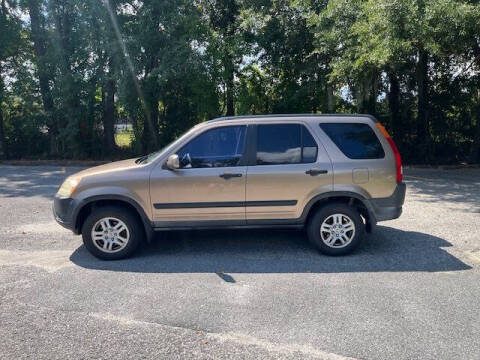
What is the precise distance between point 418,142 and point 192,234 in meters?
12.6

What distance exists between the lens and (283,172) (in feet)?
16.5

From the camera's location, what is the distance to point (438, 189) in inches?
399

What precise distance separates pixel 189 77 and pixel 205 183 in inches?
468

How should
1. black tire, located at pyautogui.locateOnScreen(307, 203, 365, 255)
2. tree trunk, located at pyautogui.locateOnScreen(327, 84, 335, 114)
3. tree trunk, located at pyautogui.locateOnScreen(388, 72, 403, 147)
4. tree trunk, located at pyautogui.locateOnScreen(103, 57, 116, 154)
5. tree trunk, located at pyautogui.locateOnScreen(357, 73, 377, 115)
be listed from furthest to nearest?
tree trunk, located at pyautogui.locateOnScreen(103, 57, 116, 154), tree trunk, located at pyautogui.locateOnScreen(327, 84, 335, 114), tree trunk, located at pyautogui.locateOnScreen(388, 72, 403, 147), tree trunk, located at pyautogui.locateOnScreen(357, 73, 377, 115), black tire, located at pyautogui.locateOnScreen(307, 203, 365, 255)

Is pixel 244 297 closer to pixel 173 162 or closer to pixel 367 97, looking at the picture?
pixel 173 162

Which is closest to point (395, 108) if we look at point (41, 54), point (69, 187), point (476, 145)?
point (476, 145)

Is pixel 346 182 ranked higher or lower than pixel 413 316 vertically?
higher

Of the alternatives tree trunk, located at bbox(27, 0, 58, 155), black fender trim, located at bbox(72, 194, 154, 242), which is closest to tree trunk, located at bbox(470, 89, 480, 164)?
black fender trim, located at bbox(72, 194, 154, 242)

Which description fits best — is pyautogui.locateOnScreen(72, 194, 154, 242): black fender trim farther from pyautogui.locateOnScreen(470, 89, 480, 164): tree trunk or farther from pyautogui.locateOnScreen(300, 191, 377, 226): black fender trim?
pyautogui.locateOnScreen(470, 89, 480, 164): tree trunk

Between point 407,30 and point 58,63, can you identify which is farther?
point 58,63

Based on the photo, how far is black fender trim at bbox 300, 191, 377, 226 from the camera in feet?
16.6

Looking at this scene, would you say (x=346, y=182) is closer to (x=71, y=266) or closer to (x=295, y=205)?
(x=295, y=205)

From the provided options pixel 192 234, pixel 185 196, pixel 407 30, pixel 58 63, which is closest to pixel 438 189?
pixel 407 30

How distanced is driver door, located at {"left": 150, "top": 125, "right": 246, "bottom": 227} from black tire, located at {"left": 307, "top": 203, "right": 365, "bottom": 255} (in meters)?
0.96
